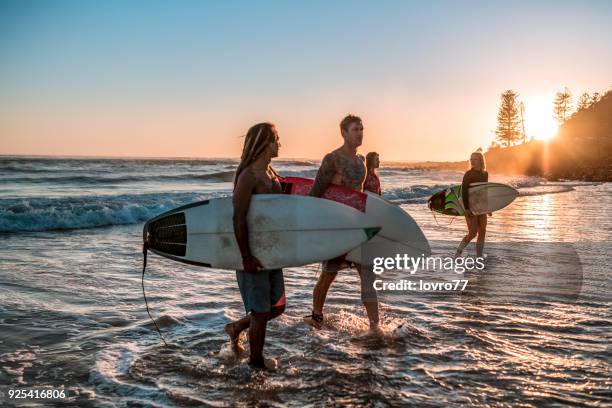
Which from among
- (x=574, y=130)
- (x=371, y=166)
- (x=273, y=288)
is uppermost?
(x=574, y=130)

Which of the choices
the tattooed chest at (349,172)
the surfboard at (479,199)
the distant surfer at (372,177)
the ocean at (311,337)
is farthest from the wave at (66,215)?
the tattooed chest at (349,172)

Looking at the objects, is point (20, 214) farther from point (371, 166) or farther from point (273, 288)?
point (273, 288)

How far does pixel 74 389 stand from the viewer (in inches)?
152

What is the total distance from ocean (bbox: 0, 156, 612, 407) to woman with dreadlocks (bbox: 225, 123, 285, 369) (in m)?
0.39

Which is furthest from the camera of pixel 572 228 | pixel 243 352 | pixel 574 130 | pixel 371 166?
pixel 574 130

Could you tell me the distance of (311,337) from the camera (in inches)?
198

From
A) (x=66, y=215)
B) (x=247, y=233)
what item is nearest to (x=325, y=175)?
(x=247, y=233)

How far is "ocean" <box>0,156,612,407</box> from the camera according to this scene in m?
A: 3.77

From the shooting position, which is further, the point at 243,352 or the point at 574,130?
the point at 574,130

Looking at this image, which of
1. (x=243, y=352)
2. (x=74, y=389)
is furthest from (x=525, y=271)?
(x=74, y=389)

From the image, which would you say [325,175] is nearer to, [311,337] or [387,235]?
[387,235]

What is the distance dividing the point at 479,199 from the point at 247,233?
6.06 meters

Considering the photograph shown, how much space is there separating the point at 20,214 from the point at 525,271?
39.5 ft

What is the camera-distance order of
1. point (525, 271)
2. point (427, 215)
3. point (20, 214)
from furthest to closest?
point (427, 215) < point (20, 214) < point (525, 271)
